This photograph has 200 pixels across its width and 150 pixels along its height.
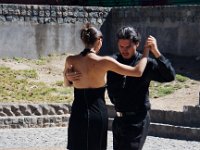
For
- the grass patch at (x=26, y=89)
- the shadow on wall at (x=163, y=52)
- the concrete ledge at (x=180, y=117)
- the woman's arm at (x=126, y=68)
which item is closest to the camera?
the woman's arm at (x=126, y=68)

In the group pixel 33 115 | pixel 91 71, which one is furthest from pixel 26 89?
pixel 91 71

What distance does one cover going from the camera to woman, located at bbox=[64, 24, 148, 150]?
16.4 ft

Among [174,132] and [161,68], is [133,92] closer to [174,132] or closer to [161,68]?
→ [161,68]

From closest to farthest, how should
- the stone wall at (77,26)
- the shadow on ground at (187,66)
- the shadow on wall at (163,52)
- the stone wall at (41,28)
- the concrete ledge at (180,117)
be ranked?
the concrete ledge at (180,117) < the shadow on ground at (187,66) < the shadow on wall at (163,52) < the stone wall at (77,26) < the stone wall at (41,28)

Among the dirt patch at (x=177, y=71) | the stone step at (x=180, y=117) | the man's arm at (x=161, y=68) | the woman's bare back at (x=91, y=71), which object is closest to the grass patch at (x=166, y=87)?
the dirt patch at (x=177, y=71)

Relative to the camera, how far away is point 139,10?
18.3m

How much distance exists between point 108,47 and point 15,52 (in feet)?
11.1

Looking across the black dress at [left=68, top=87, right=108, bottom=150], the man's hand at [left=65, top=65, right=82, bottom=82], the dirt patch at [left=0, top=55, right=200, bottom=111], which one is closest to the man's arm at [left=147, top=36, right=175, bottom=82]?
the black dress at [left=68, top=87, right=108, bottom=150]

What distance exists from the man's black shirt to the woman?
5.5 inches

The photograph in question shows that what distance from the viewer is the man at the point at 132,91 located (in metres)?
5.02

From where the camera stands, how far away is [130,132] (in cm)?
503

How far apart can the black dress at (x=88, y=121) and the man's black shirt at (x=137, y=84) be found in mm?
159

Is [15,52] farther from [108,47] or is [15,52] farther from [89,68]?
[89,68]

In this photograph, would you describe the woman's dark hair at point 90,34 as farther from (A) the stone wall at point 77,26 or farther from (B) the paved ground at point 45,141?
(A) the stone wall at point 77,26
